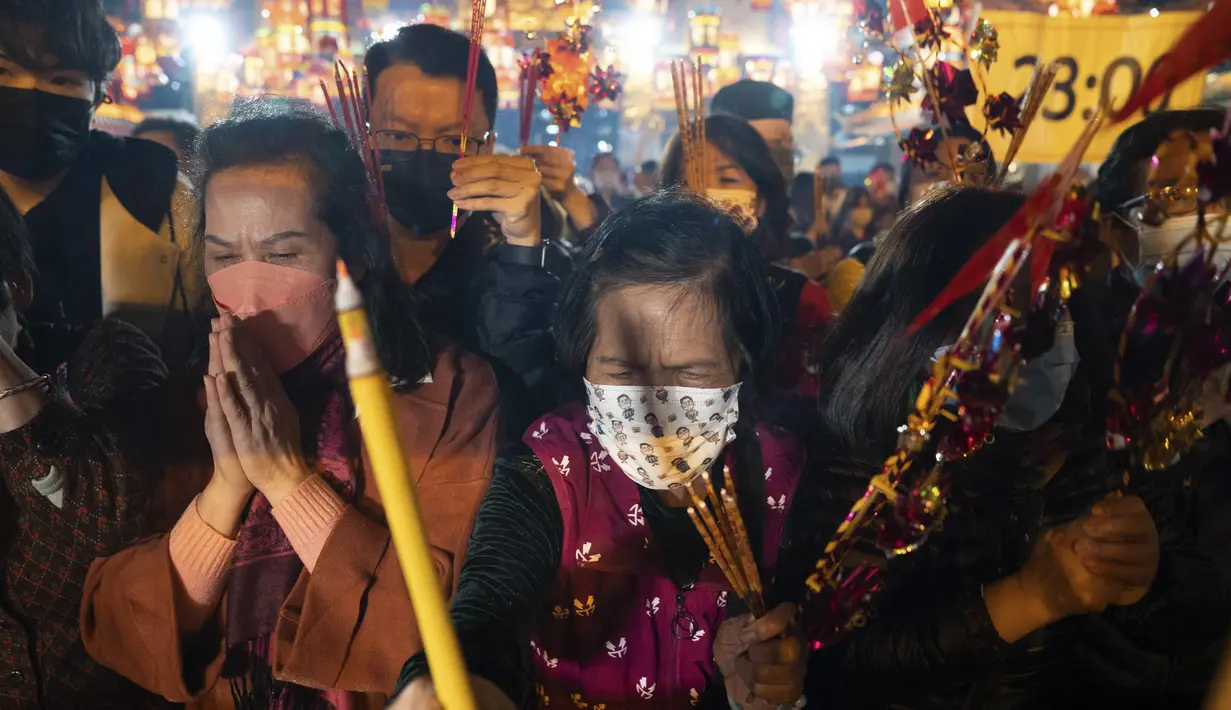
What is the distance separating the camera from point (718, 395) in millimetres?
1584

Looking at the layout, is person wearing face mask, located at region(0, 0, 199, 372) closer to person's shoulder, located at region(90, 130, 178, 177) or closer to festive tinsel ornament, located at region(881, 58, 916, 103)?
→ person's shoulder, located at region(90, 130, 178, 177)

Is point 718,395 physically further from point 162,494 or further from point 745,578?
point 162,494

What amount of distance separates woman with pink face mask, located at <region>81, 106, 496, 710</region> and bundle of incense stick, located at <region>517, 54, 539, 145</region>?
4.12 feet

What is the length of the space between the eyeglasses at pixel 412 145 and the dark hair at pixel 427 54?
0.70ft

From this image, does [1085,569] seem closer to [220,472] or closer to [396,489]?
[396,489]

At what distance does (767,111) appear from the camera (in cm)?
416

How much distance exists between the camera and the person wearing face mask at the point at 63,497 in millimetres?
1601

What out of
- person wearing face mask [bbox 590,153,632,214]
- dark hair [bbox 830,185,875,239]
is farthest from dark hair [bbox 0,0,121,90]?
dark hair [bbox 830,185,875,239]

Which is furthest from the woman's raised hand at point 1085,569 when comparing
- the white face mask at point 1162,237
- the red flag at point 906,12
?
the red flag at point 906,12

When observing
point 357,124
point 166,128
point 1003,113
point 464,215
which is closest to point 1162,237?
point 1003,113

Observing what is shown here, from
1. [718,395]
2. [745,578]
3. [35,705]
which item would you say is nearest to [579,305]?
[718,395]

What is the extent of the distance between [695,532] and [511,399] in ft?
2.12

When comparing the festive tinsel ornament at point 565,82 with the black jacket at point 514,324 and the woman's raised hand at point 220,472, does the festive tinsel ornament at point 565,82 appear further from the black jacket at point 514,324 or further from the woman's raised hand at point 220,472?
the woman's raised hand at point 220,472

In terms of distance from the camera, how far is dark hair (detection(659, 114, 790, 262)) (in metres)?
3.35
